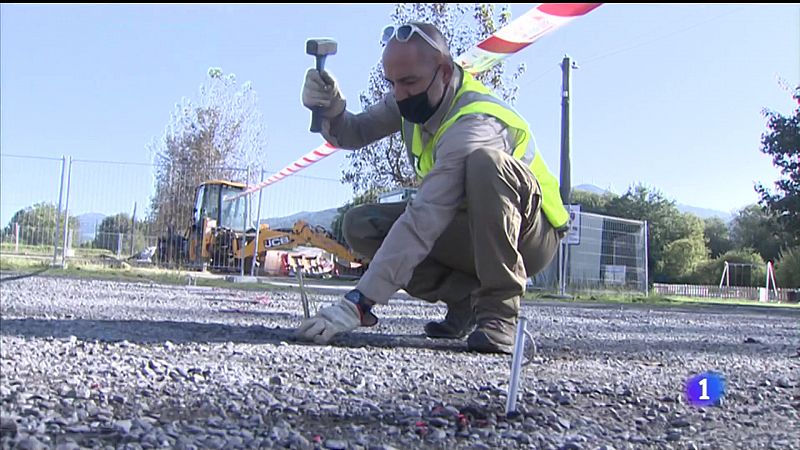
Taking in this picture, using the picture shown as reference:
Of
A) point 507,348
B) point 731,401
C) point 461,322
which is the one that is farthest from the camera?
point 461,322

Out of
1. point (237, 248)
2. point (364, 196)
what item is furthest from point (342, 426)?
point (364, 196)

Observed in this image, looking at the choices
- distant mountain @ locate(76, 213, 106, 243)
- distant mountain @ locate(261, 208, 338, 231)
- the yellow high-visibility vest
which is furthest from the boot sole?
distant mountain @ locate(261, 208, 338, 231)

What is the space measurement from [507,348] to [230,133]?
22.6 metres

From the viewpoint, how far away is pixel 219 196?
53.0 ft

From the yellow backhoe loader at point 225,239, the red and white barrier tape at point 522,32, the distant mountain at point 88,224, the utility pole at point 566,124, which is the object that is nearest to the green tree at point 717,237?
the utility pole at point 566,124

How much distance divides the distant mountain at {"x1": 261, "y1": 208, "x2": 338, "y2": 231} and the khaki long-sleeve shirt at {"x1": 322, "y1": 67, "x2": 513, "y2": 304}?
1382 centimetres

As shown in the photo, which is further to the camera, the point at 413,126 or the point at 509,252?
the point at 413,126

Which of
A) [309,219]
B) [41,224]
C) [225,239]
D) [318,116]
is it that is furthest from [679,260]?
[318,116]

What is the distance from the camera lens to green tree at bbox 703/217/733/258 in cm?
4841

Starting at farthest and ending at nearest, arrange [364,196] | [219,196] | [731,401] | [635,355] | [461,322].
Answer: [364,196]
[219,196]
[461,322]
[635,355]
[731,401]

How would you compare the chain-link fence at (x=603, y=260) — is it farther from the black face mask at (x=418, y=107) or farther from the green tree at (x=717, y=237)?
the green tree at (x=717, y=237)

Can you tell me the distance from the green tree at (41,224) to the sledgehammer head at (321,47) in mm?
8690

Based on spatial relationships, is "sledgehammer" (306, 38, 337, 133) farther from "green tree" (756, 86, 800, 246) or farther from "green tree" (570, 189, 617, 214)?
"green tree" (570, 189, 617, 214)

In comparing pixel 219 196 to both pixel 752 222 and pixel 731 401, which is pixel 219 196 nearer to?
pixel 731 401
